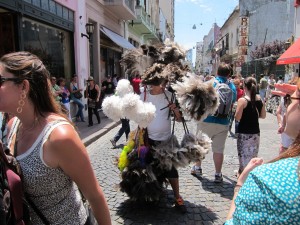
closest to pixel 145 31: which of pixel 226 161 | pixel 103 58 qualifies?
pixel 103 58

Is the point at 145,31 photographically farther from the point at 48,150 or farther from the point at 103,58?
the point at 48,150

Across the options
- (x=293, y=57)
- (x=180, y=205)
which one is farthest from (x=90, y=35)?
(x=180, y=205)

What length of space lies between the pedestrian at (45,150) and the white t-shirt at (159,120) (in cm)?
215

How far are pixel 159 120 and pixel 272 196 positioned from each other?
273cm

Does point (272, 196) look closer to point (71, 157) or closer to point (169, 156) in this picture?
point (71, 157)

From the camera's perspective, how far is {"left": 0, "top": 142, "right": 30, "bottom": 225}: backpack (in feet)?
4.01

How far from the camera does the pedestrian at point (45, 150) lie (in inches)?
60.0

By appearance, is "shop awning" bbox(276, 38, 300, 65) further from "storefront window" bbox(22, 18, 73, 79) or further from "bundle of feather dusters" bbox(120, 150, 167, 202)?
"bundle of feather dusters" bbox(120, 150, 167, 202)

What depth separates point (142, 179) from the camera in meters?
3.57

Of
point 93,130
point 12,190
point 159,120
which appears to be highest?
point 12,190

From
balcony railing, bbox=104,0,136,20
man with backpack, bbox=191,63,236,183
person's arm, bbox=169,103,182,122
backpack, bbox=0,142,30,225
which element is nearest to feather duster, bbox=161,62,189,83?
person's arm, bbox=169,103,182,122

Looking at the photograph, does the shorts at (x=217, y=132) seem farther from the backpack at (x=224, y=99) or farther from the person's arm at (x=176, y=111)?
the person's arm at (x=176, y=111)

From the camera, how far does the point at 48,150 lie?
4.98 feet

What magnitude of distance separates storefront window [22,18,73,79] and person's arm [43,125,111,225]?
7.80 metres
